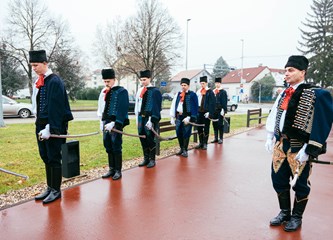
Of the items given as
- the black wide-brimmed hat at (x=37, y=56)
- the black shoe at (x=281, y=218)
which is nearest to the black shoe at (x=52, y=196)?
the black wide-brimmed hat at (x=37, y=56)

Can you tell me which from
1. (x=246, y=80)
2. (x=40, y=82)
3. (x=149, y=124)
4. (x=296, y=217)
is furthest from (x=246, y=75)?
(x=40, y=82)

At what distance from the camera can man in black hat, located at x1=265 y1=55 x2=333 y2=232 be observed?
323 cm

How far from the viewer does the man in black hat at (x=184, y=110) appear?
729 centimetres

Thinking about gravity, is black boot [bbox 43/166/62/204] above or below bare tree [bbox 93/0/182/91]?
below

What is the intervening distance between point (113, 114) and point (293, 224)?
3.31 m

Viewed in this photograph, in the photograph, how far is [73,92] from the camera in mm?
40219

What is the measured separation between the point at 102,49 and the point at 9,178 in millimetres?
27820

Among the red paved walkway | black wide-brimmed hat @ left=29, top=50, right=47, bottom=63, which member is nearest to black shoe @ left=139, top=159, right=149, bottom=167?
the red paved walkway

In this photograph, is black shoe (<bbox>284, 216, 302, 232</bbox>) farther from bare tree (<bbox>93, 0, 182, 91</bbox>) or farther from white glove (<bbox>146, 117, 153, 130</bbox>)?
bare tree (<bbox>93, 0, 182, 91</bbox>)

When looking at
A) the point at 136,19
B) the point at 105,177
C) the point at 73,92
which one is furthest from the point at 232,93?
the point at 105,177

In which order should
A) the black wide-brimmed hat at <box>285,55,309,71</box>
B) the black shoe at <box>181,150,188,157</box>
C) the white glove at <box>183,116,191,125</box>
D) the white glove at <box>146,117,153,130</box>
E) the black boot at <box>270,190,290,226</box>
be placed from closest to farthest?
the black wide-brimmed hat at <box>285,55,309,71</box>, the black boot at <box>270,190,290,226</box>, the white glove at <box>146,117,153,130</box>, the white glove at <box>183,116,191,125</box>, the black shoe at <box>181,150,188,157</box>

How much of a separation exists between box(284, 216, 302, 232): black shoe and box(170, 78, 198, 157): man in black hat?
153 inches

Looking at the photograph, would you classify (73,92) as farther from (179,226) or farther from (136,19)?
(179,226)

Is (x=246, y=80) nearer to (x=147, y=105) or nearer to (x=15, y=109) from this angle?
(x=15, y=109)
